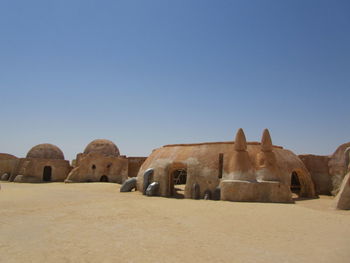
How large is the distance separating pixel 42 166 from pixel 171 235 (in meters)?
25.5

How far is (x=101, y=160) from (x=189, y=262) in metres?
23.7

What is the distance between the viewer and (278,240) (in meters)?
7.25

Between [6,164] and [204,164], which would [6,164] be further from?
[204,164]

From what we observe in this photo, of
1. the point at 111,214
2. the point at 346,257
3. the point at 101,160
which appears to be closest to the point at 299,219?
the point at 346,257

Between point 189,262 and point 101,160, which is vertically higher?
point 101,160

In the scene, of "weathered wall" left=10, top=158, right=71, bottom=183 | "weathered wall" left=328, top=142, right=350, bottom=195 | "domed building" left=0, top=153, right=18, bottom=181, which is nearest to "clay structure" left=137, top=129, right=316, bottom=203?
"weathered wall" left=328, top=142, right=350, bottom=195

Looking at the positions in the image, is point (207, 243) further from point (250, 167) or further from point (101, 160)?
point (101, 160)

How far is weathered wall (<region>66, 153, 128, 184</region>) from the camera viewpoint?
90.1 feet

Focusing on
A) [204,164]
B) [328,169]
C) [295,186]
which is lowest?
[295,186]

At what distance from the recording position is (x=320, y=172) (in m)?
21.5

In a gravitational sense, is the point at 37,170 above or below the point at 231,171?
below

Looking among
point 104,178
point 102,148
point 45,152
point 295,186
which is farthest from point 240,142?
point 45,152

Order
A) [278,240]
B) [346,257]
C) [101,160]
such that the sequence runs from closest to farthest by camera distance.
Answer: [346,257] → [278,240] → [101,160]

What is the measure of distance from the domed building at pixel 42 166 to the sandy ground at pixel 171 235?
18.6m
